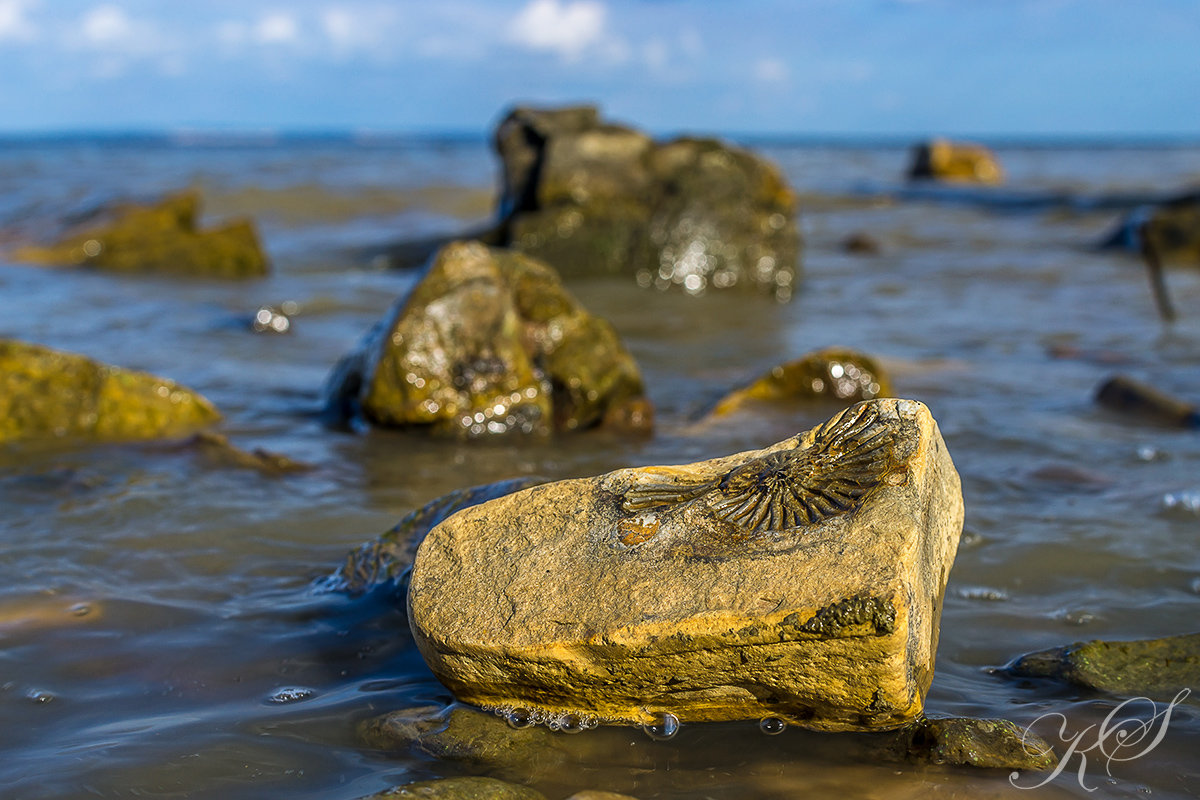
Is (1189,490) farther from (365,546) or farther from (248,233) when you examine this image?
(248,233)

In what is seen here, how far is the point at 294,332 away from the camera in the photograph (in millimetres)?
8109

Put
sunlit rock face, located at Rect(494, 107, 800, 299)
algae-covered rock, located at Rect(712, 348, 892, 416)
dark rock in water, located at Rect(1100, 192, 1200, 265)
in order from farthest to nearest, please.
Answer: dark rock in water, located at Rect(1100, 192, 1200, 265) → sunlit rock face, located at Rect(494, 107, 800, 299) → algae-covered rock, located at Rect(712, 348, 892, 416)

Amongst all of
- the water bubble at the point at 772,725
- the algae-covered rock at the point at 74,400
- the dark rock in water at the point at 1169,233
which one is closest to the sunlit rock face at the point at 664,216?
the dark rock in water at the point at 1169,233

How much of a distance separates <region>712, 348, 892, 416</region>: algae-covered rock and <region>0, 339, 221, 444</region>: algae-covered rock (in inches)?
115

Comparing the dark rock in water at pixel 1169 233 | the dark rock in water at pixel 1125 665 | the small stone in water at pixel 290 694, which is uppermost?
the dark rock in water at pixel 1169 233

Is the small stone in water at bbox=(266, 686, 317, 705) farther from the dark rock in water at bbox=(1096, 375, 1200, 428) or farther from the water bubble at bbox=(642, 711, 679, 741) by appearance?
the dark rock in water at bbox=(1096, 375, 1200, 428)

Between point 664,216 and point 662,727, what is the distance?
830 centimetres

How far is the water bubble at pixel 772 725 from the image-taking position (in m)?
2.71

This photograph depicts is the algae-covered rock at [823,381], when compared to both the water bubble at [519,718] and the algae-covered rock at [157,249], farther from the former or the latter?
the algae-covered rock at [157,249]

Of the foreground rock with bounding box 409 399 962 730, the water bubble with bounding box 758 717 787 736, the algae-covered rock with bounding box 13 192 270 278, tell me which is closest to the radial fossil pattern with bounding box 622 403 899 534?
the foreground rock with bounding box 409 399 962 730

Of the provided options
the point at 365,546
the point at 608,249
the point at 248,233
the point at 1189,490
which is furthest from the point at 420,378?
the point at 248,233

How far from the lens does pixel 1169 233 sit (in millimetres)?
13516

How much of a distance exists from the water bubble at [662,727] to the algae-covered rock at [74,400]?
3.41m

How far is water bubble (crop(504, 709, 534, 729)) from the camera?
271 centimetres
